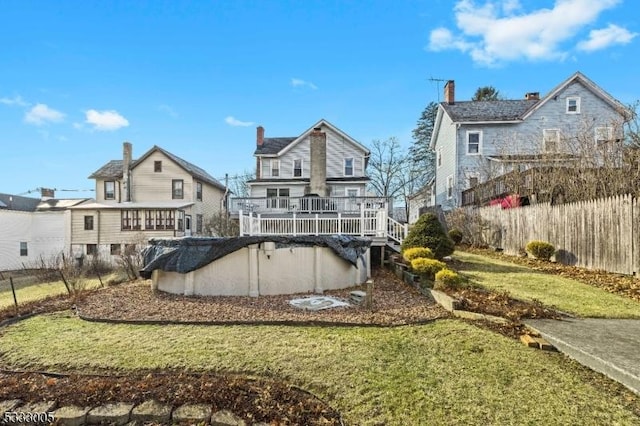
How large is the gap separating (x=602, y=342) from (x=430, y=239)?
5389 millimetres

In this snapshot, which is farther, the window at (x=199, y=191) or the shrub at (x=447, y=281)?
the window at (x=199, y=191)

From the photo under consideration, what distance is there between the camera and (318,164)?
67.9 feet

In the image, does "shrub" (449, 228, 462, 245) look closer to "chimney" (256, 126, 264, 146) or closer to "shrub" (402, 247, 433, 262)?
"shrub" (402, 247, 433, 262)

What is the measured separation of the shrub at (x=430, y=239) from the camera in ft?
29.9

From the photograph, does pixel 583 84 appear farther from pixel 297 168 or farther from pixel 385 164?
pixel 297 168

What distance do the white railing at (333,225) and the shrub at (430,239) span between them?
1.43 m

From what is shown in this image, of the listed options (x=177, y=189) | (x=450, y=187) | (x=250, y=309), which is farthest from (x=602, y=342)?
(x=177, y=189)

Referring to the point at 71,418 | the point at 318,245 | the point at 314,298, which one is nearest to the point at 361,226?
the point at 318,245

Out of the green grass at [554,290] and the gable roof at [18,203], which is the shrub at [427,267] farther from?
the gable roof at [18,203]

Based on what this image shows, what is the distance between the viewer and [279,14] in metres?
10.5

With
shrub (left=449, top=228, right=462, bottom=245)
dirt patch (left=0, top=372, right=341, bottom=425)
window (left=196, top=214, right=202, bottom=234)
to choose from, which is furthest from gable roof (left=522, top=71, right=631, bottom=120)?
window (left=196, top=214, right=202, bottom=234)

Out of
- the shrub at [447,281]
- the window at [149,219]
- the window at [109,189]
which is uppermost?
the window at [109,189]

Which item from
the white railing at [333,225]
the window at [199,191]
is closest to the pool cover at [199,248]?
the white railing at [333,225]

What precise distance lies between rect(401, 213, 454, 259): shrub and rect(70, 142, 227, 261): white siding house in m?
17.9
